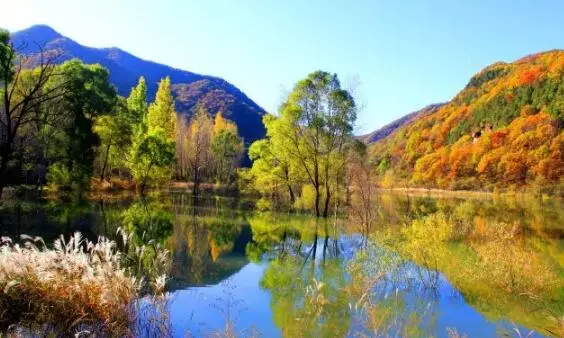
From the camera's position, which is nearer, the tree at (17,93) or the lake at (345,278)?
the tree at (17,93)

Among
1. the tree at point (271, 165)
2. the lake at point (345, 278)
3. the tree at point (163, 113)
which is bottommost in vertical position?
the lake at point (345, 278)

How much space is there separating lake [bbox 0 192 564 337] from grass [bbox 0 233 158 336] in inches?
60.7

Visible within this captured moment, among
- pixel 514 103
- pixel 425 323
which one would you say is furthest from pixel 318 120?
pixel 514 103

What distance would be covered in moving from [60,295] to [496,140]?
103 metres

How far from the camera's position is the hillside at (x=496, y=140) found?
84188 mm

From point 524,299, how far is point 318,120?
22947 millimetres

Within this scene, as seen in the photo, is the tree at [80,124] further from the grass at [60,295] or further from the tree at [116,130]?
the grass at [60,295]

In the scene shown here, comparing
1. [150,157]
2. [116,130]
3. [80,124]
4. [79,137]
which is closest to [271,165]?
[150,157]

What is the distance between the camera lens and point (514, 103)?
354ft

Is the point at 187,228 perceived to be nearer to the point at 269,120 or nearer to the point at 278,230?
the point at 278,230

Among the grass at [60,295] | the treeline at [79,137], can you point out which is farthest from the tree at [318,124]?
the grass at [60,295]

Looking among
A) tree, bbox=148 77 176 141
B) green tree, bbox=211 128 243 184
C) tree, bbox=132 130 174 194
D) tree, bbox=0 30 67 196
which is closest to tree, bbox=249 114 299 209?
tree, bbox=132 130 174 194

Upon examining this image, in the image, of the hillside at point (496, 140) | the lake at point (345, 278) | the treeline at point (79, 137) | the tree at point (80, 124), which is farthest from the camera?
the hillside at point (496, 140)

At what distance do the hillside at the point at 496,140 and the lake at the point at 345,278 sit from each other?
60.3 metres
